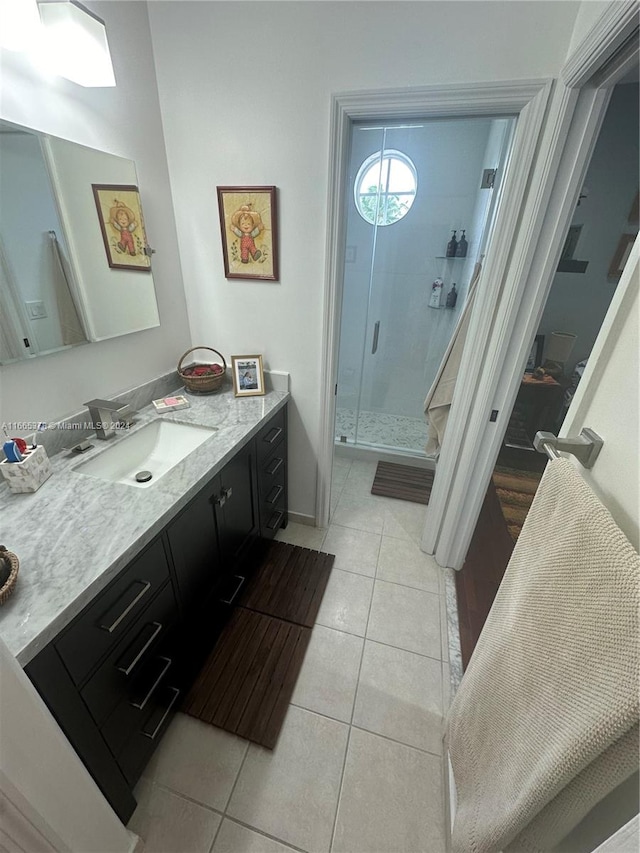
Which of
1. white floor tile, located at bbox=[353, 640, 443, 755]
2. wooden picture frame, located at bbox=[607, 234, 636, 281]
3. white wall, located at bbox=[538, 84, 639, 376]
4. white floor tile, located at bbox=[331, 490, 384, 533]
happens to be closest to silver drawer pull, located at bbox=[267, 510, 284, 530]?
white floor tile, located at bbox=[331, 490, 384, 533]

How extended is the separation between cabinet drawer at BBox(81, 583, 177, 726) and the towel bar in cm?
110

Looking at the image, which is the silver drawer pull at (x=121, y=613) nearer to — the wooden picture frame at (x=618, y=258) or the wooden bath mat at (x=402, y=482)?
the wooden bath mat at (x=402, y=482)

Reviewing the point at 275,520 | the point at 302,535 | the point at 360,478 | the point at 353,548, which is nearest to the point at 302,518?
the point at 302,535

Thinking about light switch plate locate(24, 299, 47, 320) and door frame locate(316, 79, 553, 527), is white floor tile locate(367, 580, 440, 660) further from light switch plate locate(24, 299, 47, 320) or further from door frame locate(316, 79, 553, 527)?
light switch plate locate(24, 299, 47, 320)

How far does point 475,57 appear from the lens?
1082 millimetres

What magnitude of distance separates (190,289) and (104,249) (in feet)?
1.50

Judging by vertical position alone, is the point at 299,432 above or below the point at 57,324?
below

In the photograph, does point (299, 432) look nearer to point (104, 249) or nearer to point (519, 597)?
point (104, 249)

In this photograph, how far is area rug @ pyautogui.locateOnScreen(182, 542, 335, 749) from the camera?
1247 mm

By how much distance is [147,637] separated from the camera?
971mm

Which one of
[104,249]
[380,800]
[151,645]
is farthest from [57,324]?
[380,800]

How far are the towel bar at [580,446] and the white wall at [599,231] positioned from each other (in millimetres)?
1770

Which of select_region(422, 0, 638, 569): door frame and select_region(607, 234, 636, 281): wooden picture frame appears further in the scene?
select_region(607, 234, 636, 281): wooden picture frame

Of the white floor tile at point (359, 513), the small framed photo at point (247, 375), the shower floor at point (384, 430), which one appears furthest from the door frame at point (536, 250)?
the shower floor at point (384, 430)
